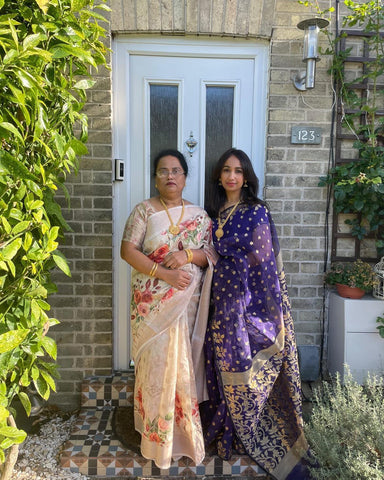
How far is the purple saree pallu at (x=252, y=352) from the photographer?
6.59 feet

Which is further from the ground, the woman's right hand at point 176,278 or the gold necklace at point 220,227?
the gold necklace at point 220,227

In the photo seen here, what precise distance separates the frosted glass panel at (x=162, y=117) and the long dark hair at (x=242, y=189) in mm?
625

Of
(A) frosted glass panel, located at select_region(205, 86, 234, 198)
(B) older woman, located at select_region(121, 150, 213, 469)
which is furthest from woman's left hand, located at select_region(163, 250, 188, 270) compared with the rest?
(A) frosted glass panel, located at select_region(205, 86, 234, 198)

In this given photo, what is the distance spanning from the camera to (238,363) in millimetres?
1994

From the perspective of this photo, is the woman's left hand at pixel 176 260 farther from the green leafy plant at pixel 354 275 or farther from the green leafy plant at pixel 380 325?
the green leafy plant at pixel 380 325

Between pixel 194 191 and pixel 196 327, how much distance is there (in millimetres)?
1059

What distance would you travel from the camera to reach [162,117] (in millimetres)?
2713

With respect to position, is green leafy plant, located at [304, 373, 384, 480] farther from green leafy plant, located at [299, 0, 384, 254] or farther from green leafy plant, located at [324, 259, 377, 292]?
green leafy plant, located at [299, 0, 384, 254]

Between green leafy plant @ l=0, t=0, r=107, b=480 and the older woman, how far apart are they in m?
0.58

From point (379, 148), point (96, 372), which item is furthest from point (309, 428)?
point (379, 148)

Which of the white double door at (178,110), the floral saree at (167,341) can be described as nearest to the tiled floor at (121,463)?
the floral saree at (167,341)

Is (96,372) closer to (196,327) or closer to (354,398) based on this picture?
(196,327)

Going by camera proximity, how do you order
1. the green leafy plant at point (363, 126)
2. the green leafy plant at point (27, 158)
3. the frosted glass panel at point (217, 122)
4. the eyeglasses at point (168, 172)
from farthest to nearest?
the frosted glass panel at point (217, 122) → the green leafy plant at point (363, 126) → the eyeglasses at point (168, 172) → the green leafy plant at point (27, 158)

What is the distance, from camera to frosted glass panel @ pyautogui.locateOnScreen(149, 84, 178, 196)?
2689mm
